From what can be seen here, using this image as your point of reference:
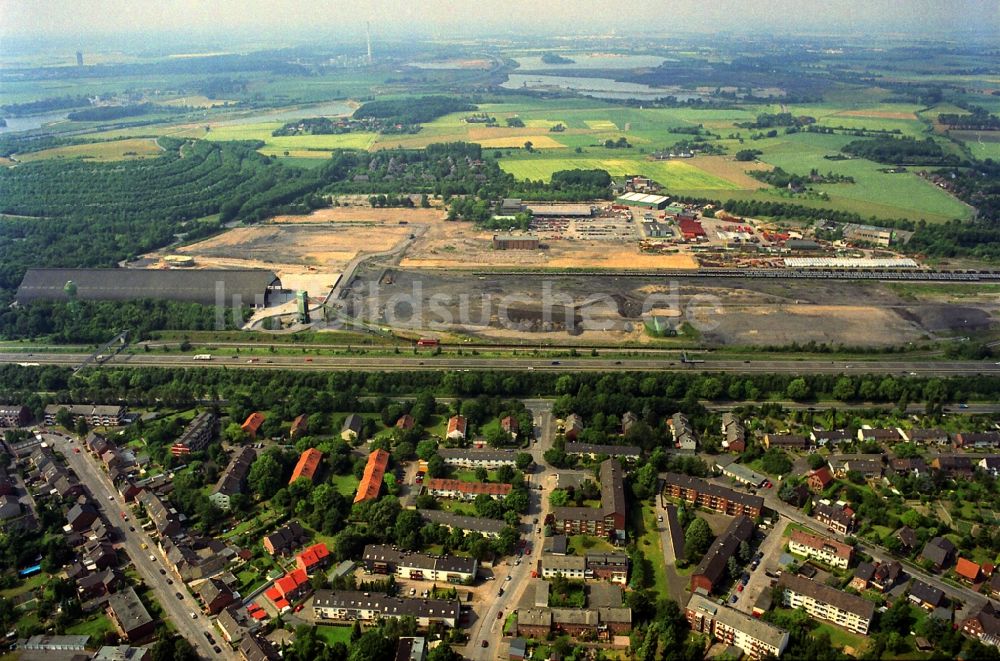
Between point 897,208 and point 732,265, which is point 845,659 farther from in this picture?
point 897,208

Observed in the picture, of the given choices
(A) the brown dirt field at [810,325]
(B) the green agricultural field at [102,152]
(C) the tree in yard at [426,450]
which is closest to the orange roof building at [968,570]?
(A) the brown dirt field at [810,325]

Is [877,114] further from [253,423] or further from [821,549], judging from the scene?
[253,423]

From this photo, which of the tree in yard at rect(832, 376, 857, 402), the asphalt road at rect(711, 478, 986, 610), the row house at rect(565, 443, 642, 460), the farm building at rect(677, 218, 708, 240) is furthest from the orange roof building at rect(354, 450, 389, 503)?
the farm building at rect(677, 218, 708, 240)

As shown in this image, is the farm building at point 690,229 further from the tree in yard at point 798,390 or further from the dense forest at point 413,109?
the dense forest at point 413,109

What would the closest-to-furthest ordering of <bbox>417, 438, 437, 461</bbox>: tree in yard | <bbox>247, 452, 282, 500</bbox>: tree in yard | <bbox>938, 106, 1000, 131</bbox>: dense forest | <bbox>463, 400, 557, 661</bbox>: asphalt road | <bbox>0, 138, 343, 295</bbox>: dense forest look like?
<bbox>463, 400, 557, 661</bbox>: asphalt road < <bbox>247, 452, 282, 500</bbox>: tree in yard < <bbox>417, 438, 437, 461</bbox>: tree in yard < <bbox>0, 138, 343, 295</bbox>: dense forest < <bbox>938, 106, 1000, 131</bbox>: dense forest

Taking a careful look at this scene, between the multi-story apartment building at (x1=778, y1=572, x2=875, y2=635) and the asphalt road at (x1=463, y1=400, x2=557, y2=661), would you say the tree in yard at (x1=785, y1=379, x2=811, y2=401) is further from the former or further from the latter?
the multi-story apartment building at (x1=778, y1=572, x2=875, y2=635)

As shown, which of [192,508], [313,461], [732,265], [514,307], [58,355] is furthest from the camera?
[732,265]

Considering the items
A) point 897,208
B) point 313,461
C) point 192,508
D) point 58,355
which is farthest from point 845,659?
point 897,208
